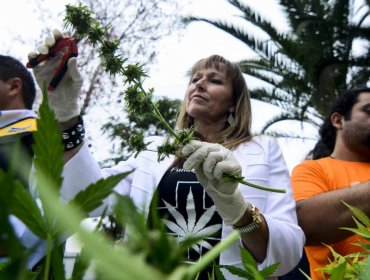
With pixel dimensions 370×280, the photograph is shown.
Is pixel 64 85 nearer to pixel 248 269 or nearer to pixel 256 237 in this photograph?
pixel 256 237

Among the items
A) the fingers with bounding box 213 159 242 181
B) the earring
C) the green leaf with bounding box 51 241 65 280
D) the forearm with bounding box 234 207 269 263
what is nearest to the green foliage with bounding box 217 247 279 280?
the green leaf with bounding box 51 241 65 280

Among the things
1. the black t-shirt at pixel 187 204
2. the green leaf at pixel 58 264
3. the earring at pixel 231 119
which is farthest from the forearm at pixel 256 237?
the green leaf at pixel 58 264

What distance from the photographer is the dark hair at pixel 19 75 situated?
A: 7.65ft

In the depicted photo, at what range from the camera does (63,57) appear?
5.10ft

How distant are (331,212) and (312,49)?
685 cm

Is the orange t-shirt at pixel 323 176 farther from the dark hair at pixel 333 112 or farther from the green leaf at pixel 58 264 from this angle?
the green leaf at pixel 58 264

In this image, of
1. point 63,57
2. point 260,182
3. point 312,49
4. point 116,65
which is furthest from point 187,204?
point 312,49

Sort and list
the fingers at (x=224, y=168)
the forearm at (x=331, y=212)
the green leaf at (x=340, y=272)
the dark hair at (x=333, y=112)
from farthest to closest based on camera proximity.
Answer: the dark hair at (x=333, y=112) → the forearm at (x=331, y=212) → the fingers at (x=224, y=168) → the green leaf at (x=340, y=272)

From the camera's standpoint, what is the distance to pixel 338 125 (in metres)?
2.47

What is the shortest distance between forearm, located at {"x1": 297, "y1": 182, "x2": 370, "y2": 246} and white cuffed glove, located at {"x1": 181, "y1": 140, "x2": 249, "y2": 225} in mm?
513

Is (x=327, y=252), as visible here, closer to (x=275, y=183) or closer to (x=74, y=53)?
(x=275, y=183)

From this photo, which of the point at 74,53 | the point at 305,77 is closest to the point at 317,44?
the point at 305,77

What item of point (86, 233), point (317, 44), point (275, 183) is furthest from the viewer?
point (317, 44)

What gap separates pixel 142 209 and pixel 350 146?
2.21m
